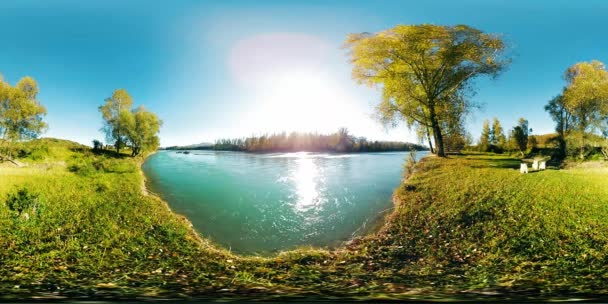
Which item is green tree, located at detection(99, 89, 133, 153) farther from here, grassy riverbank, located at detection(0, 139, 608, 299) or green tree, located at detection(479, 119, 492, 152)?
green tree, located at detection(479, 119, 492, 152)

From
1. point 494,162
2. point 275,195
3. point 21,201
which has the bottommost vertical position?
point 275,195

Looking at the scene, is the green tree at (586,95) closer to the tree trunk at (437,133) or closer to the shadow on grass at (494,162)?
the shadow on grass at (494,162)

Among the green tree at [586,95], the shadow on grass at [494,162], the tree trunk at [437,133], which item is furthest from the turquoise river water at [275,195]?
the green tree at [586,95]

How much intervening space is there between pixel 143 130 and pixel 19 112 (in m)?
3.22

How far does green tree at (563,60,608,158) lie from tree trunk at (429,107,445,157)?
4546 millimetres

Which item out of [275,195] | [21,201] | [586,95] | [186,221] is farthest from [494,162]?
[21,201]

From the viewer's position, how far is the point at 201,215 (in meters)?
8.57

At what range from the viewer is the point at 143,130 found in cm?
905

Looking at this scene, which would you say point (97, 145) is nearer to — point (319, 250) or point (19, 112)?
point (19, 112)

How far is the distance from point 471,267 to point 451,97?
9752 millimetres

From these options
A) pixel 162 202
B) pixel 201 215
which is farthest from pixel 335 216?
pixel 162 202

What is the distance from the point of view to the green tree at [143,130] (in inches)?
339

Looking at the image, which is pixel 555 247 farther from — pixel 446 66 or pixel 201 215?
pixel 446 66

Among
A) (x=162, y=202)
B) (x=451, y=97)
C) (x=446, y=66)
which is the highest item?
(x=446, y=66)
